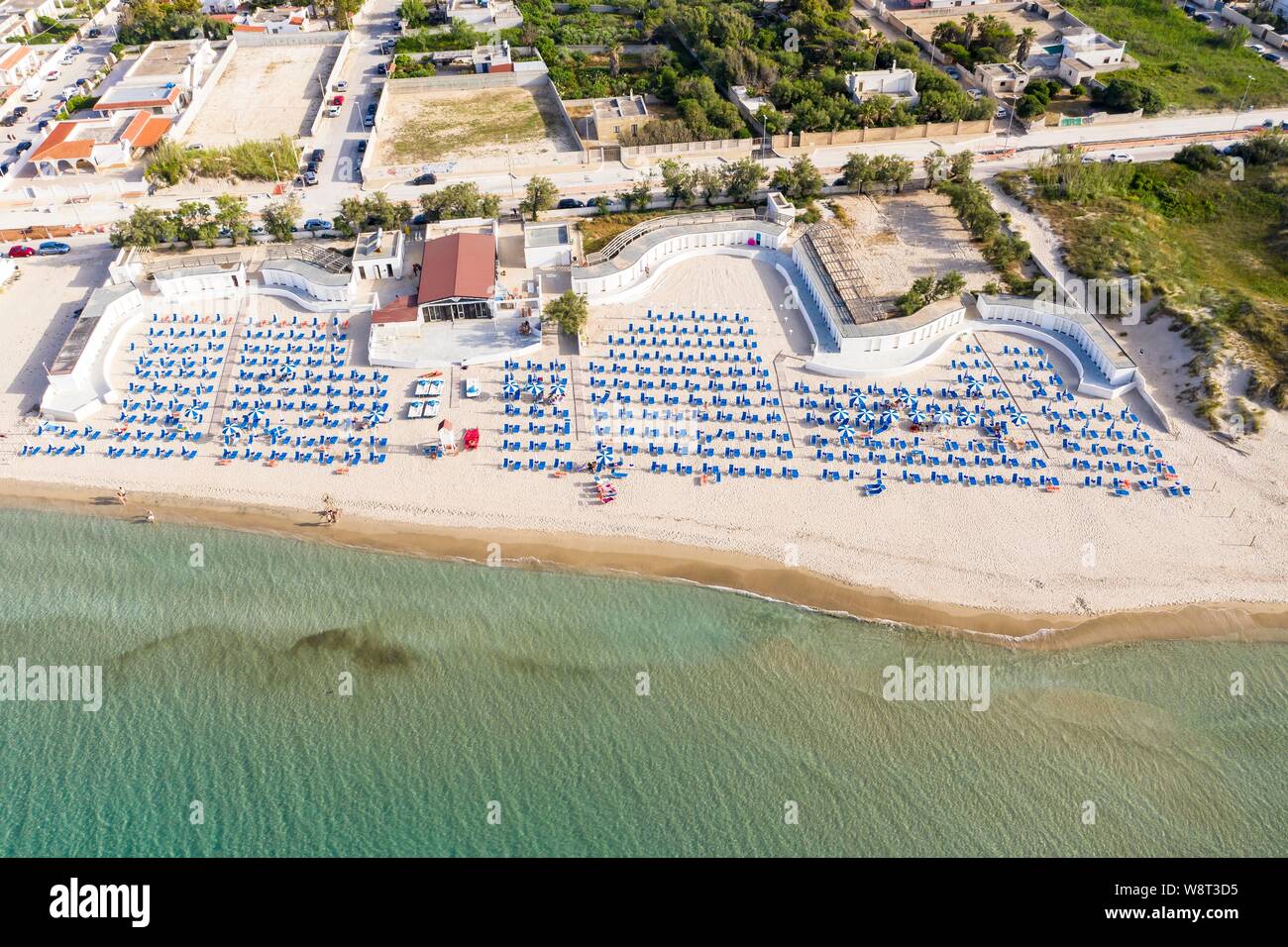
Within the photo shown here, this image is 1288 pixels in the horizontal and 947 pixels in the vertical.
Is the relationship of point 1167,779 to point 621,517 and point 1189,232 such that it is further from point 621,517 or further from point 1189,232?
point 1189,232

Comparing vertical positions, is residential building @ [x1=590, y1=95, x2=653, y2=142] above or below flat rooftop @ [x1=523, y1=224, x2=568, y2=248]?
above

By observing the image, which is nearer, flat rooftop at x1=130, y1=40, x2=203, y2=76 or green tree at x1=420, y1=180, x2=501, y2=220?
green tree at x1=420, y1=180, x2=501, y2=220

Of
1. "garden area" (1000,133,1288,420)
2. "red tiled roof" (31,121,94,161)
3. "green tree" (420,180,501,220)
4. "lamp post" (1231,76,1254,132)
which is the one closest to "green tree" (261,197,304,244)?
"green tree" (420,180,501,220)

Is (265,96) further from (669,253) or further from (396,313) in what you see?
(669,253)

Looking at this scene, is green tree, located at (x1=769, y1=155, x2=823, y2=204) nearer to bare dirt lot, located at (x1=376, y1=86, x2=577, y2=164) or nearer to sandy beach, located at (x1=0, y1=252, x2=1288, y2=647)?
bare dirt lot, located at (x1=376, y1=86, x2=577, y2=164)

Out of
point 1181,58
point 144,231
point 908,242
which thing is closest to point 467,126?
point 144,231
